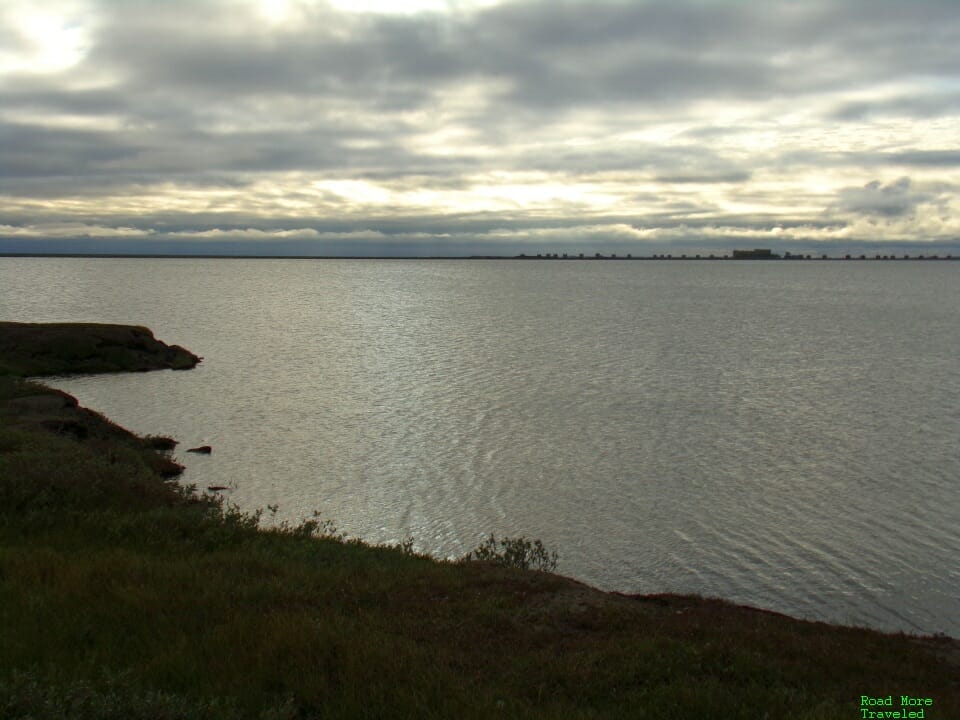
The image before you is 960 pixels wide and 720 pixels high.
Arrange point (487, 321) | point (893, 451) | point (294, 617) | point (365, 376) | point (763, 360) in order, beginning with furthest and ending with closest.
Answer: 1. point (487, 321)
2. point (763, 360)
3. point (365, 376)
4. point (893, 451)
5. point (294, 617)

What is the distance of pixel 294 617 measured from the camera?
34.3ft

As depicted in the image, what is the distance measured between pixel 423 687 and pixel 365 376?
47.9m

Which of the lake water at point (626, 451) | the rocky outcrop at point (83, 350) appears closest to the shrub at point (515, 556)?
the lake water at point (626, 451)

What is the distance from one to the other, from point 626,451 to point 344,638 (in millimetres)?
25731

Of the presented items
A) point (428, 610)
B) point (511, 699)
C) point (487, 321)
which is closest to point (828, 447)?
point (428, 610)

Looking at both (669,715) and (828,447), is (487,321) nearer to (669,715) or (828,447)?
(828,447)

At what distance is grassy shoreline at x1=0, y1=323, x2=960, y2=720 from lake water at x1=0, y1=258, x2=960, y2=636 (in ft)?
20.1

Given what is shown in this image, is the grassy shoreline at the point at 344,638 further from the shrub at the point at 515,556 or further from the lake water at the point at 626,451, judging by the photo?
the lake water at the point at 626,451

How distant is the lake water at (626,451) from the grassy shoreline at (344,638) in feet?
20.1

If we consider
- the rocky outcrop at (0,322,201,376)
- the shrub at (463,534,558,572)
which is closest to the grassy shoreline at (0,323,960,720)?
the shrub at (463,534,558,572)

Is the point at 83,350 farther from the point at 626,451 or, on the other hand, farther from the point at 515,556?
the point at 515,556

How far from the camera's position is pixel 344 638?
988cm

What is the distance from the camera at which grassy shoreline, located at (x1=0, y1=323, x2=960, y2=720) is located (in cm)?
851

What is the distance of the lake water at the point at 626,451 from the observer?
2216cm
